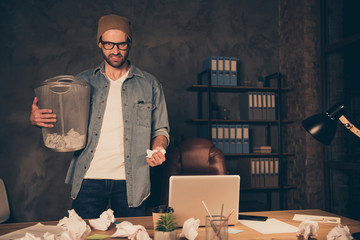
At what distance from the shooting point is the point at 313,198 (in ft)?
11.9

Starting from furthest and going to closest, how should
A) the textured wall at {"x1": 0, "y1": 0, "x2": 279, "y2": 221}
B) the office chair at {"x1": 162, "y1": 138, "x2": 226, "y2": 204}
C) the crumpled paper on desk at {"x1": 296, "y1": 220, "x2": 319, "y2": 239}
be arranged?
the textured wall at {"x1": 0, "y1": 0, "x2": 279, "y2": 221} → the office chair at {"x1": 162, "y1": 138, "x2": 226, "y2": 204} → the crumpled paper on desk at {"x1": 296, "y1": 220, "x2": 319, "y2": 239}

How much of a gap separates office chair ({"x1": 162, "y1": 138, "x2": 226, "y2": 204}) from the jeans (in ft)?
2.10

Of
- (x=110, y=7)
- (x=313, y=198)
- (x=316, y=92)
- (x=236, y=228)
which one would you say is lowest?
(x=313, y=198)

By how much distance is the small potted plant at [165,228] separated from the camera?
113cm

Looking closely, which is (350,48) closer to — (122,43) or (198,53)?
(198,53)

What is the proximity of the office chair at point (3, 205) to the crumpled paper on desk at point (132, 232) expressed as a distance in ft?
8.01

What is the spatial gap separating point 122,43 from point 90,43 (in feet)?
5.74

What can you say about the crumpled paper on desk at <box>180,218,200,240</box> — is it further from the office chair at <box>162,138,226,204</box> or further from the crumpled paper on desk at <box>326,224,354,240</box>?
the office chair at <box>162,138,226,204</box>

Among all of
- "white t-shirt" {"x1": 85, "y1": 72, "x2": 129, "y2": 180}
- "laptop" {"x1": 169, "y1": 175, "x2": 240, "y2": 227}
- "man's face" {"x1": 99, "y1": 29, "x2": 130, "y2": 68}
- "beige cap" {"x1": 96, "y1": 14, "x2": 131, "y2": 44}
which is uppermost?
"beige cap" {"x1": 96, "y1": 14, "x2": 131, "y2": 44}

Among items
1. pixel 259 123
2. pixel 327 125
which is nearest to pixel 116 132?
pixel 327 125

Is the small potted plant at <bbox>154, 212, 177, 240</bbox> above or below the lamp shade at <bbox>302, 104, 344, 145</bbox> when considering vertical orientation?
below

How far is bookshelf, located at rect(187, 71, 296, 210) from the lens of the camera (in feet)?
11.6

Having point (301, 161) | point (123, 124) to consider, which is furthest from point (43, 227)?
point (301, 161)

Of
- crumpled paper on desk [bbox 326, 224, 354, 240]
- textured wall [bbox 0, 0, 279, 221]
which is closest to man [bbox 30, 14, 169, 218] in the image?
crumpled paper on desk [bbox 326, 224, 354, 240]
